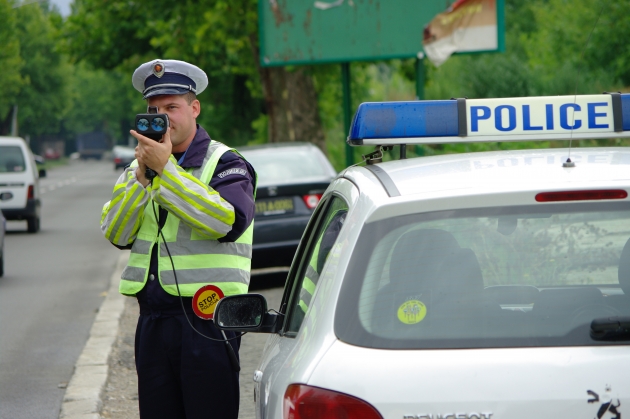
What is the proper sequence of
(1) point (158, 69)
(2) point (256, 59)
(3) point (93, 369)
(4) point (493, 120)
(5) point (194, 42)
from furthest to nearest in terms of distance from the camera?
(2) point (256, 59)
(5) point (194, 42)
(3) point (93, 369)
(1) point (158, 69)
(4) point (493, 120)

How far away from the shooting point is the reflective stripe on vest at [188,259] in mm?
3516

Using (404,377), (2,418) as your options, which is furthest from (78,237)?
(404,377)

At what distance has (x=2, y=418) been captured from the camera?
236 inches

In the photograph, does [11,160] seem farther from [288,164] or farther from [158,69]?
[158,69]

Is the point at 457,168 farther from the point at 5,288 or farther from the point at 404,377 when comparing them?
the point at 5,288

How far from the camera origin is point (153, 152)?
3.36 meters

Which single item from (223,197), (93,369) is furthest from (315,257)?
(93,369)

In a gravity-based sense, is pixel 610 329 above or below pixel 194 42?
below

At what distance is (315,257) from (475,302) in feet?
2.94

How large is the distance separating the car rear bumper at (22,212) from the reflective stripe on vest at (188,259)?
671 inches

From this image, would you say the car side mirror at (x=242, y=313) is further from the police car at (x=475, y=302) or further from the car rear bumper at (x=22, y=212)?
the car rear bumper at (x=22, y=212)

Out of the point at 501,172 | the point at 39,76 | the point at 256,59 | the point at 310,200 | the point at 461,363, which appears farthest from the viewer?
the point at 39,76

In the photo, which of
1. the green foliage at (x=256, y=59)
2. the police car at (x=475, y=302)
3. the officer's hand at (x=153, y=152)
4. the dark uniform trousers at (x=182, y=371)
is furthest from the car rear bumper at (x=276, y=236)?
the police car at (x=475, y=302)

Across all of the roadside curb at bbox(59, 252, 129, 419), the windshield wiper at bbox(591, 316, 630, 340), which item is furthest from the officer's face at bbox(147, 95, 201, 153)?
the roadside curb at bbox(59, 252, 129, 419)
